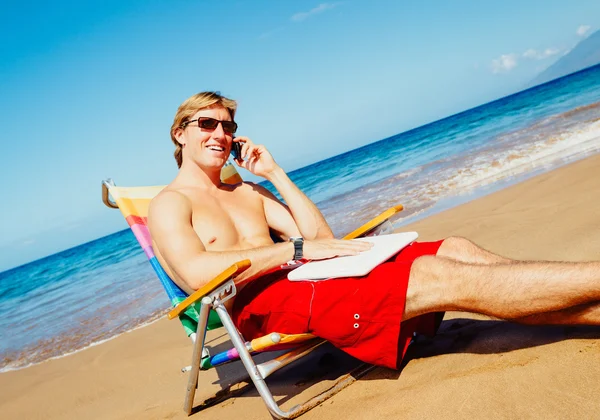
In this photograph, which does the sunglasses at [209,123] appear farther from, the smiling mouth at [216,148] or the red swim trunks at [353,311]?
the red swim trunks at [353,311]

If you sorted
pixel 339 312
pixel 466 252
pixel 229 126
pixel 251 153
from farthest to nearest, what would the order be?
1. pixel 251 153
2. pixel 229 126
3. pixel 466 252
4. pixel 339 312

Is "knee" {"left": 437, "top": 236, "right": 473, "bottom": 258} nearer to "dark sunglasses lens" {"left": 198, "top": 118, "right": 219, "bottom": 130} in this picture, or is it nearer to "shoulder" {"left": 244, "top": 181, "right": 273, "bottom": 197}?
"shoulder" {"left": 244, "top": 181, "right": 273, "bottom": 197}

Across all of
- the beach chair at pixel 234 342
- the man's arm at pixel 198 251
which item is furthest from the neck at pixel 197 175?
the beach chair at pixel 234 342

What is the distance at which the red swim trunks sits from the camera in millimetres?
1998

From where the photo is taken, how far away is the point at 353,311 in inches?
80.5

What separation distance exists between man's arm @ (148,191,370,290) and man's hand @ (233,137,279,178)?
30.9 inches

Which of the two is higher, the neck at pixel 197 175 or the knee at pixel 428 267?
the neck at pixel 197 175

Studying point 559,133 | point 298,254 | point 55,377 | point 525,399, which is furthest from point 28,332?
point 559,133

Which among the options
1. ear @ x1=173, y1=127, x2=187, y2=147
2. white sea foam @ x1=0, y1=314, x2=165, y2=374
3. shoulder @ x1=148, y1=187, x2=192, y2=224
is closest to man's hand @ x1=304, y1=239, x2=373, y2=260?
shoulder @ x1=148, y1=187, x2=192, y2=224

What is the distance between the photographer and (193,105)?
120 inches

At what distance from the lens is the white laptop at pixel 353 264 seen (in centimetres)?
210

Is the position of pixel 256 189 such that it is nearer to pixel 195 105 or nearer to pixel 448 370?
pixel 195 105

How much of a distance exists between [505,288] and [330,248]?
0.96 metres

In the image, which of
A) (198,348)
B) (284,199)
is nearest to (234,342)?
(198,348)
